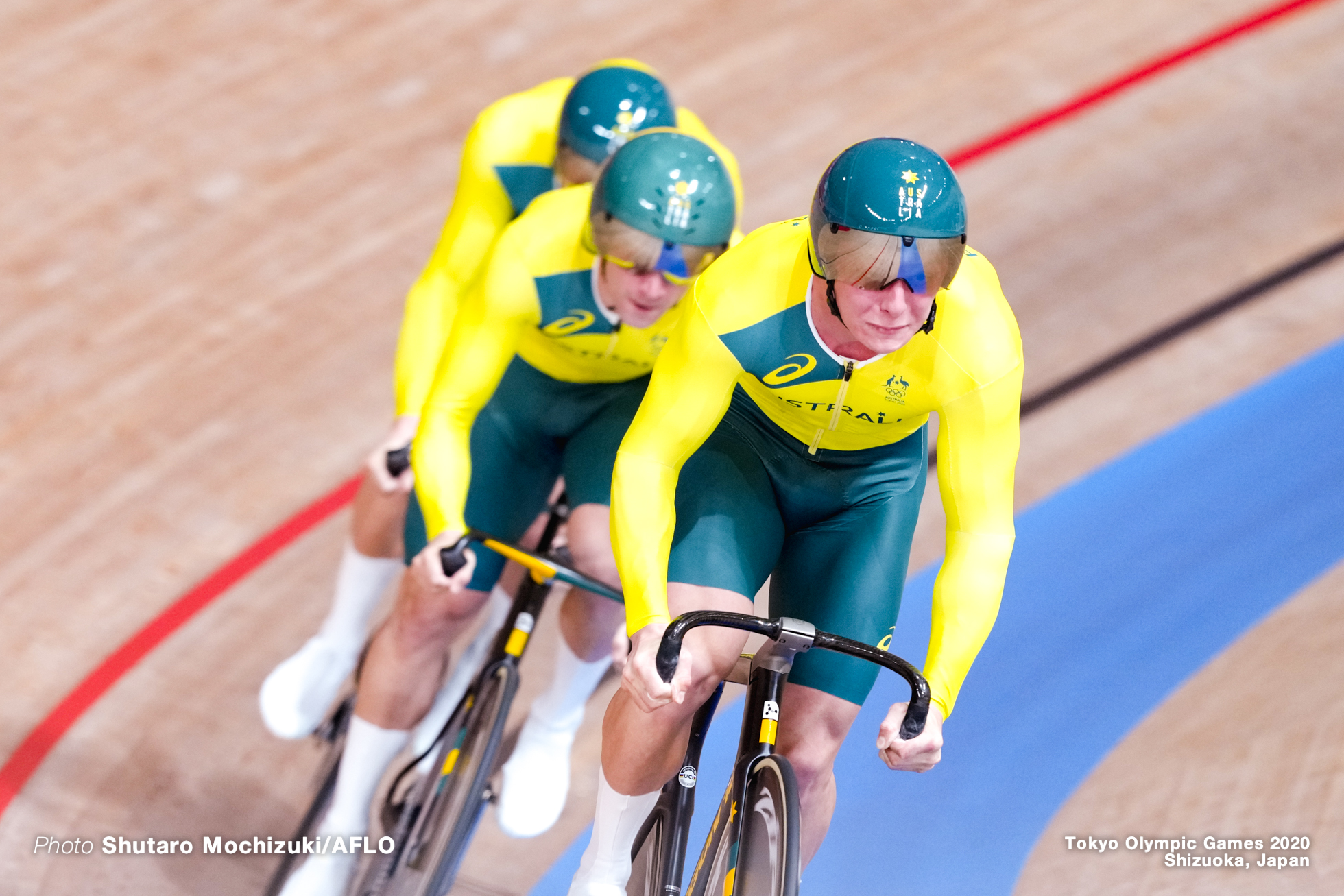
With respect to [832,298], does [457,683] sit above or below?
below

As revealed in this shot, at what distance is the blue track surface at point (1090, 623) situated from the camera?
3.23 m

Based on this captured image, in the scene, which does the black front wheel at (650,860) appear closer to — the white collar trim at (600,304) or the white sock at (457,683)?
the white sock at (457,683)

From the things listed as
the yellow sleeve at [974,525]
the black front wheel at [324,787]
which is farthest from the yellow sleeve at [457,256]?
the yellow sleeve at [974,525]

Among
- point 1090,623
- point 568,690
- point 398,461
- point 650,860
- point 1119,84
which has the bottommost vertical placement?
point 1090,623

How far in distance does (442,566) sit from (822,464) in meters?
0.75

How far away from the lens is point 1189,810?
3.22 m

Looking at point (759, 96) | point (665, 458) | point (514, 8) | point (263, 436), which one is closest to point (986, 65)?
point (759, 96)

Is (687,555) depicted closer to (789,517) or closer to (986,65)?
(789,517)

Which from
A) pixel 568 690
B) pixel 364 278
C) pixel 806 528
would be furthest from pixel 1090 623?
pixel 364 278

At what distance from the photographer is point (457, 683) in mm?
3221

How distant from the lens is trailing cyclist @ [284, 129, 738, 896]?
8.13 feet

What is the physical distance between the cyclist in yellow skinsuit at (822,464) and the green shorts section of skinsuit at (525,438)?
0.58 m

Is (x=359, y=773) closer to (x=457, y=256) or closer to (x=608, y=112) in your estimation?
(x=457, y=256)

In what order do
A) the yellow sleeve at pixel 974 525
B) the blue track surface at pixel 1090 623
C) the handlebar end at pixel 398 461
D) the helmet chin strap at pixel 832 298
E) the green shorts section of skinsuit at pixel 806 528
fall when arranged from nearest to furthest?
the helmet chin strap at pixel 832 298
the yellow sleeve at pixel 974 525
the green shorts section of skinsuit at pixel 806 528
the handlebar end at pixel 398 461
the blue track surface at pixel 1090 623
